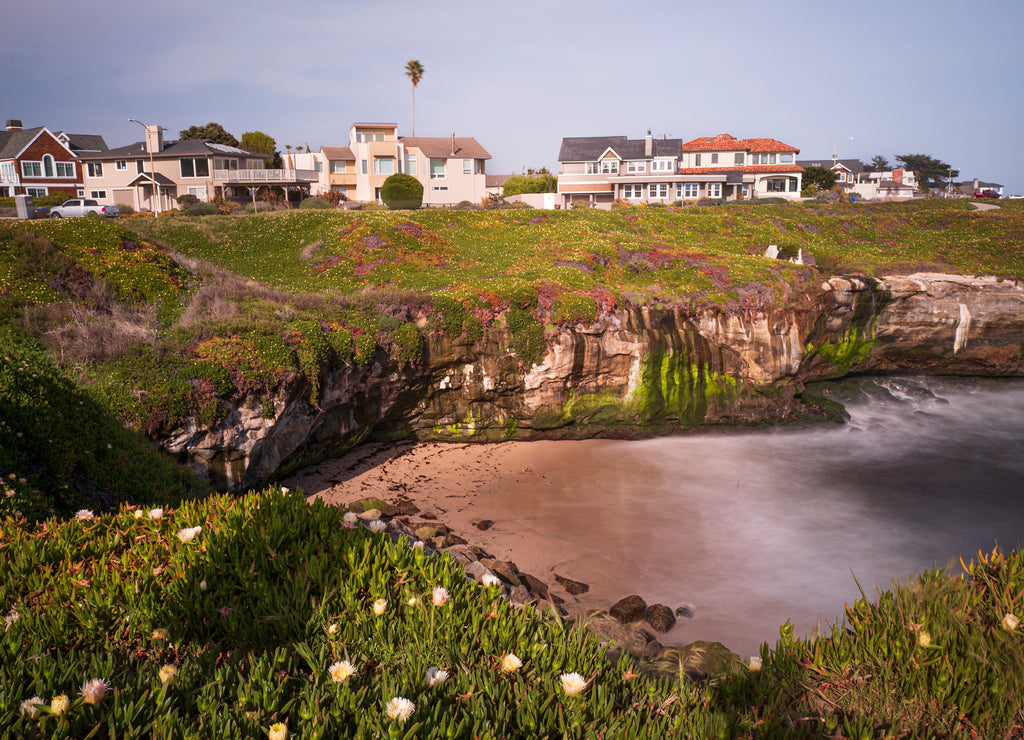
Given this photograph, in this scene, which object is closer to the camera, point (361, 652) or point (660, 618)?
point (361, 652)

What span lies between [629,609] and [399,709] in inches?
395

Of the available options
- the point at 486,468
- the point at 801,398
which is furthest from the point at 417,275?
the point at 801,398

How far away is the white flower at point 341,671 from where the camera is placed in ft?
15.0

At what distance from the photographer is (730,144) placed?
77875 millimetres

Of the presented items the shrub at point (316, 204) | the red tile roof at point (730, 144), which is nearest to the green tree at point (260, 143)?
the shrub at point (316, 204)

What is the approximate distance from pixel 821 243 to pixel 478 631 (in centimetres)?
4552

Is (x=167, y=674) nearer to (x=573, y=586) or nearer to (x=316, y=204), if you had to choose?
(x=573, y=586)

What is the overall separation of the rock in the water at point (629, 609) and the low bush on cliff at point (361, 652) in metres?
6.75

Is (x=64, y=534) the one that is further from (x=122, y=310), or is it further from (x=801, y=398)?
(x=801, y=398)

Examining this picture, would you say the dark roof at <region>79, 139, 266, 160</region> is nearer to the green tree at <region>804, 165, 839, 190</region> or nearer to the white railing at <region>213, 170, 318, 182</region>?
the white railing at <region>213, 170, 318, 182</region>

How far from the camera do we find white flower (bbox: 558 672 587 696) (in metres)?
4.79

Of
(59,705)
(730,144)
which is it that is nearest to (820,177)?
(730,144)

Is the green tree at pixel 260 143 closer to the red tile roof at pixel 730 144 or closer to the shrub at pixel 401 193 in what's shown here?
the shrub at pixel 401 193

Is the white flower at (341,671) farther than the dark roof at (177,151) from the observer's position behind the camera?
No
